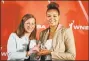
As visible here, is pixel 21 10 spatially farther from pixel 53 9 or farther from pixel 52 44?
pixel 52 44

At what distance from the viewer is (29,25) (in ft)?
5.13

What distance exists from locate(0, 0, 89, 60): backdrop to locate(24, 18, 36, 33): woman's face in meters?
0.04

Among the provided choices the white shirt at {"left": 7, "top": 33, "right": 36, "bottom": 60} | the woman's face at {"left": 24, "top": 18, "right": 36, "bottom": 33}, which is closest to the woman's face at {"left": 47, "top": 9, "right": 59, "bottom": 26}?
the woman's face at {"left": 24, "top": 18, "right": 36, "bottom": 33}

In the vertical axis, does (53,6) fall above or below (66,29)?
above

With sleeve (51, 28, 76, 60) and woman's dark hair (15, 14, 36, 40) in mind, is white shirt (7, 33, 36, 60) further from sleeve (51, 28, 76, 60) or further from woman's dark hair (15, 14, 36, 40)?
sleeve (51, 28, 76, 60)

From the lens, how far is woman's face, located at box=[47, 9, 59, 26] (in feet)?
5.10

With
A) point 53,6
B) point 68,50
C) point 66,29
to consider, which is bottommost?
point 68,50

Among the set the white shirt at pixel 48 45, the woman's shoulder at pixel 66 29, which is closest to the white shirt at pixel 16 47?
the white shirt at pixel 48 45

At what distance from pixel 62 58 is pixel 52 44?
0.45ft

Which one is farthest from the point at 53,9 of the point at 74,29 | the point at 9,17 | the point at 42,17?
the point at 9,17

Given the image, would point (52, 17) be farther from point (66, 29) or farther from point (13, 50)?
point (13, 50)

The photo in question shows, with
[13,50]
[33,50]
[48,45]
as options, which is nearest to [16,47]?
[13,50]

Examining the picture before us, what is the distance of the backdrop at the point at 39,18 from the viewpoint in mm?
1568

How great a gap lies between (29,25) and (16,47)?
0.21 m
